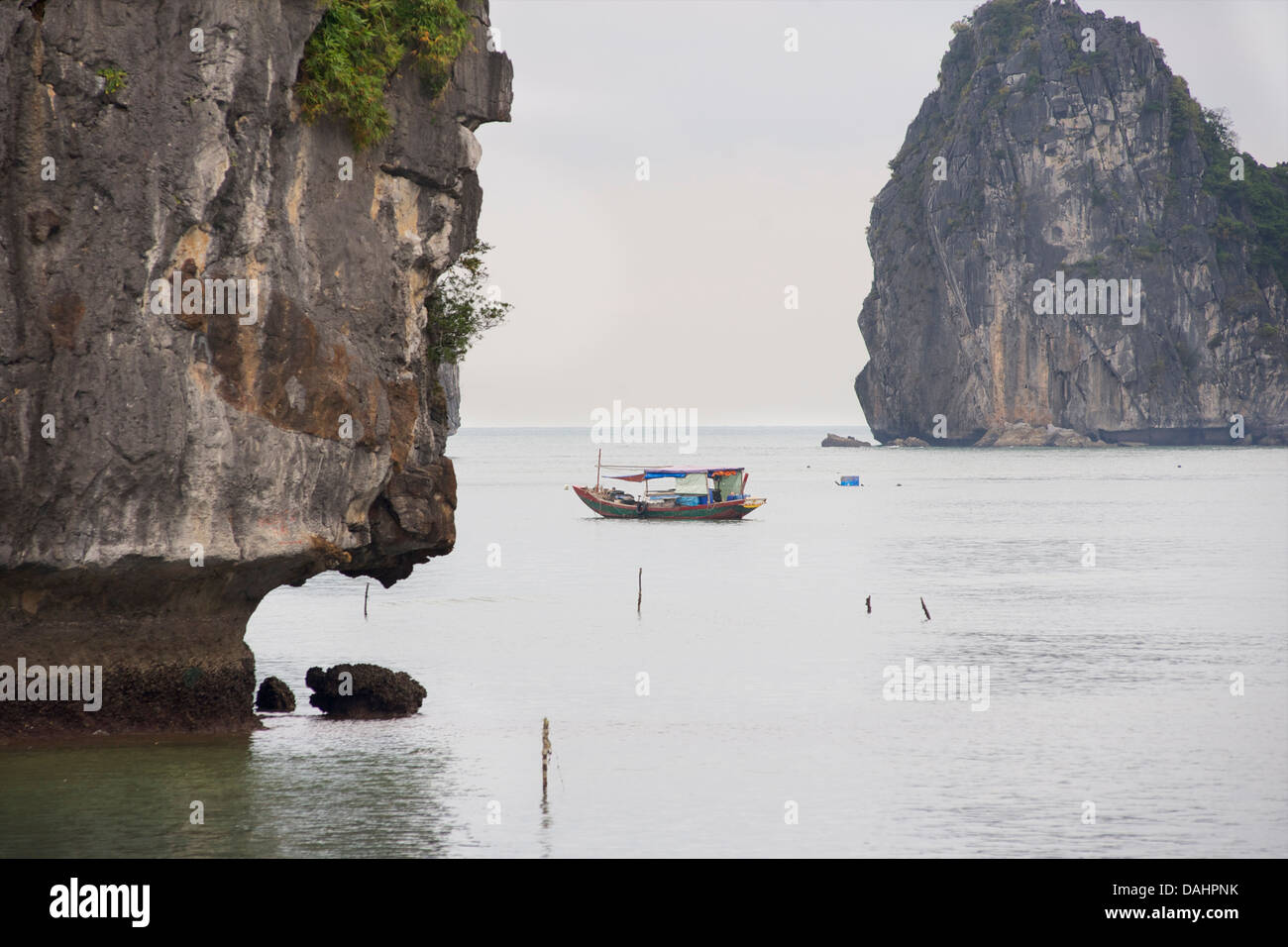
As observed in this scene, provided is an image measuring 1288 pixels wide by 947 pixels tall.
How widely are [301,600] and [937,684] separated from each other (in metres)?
20.4

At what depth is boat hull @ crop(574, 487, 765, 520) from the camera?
3076 inches

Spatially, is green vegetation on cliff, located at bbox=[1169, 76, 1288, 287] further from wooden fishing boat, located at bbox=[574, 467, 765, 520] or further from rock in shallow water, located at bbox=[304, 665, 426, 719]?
rock in shallow water, located at bbox=[304, 665, 426, 719]

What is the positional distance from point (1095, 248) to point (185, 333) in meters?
150

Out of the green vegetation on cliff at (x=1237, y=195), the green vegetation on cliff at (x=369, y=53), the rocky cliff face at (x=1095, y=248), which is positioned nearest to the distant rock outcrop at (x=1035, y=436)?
the rocky cliff face at (x=1095, y=248)

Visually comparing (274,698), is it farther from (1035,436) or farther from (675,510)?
(1035,436)

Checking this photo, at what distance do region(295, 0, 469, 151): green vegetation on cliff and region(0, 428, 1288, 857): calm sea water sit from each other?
940 centimetres

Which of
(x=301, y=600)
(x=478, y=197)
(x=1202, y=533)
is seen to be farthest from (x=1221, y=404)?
(x=478, y=197)

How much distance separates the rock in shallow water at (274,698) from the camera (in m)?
25.0

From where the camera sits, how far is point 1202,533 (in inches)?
2586

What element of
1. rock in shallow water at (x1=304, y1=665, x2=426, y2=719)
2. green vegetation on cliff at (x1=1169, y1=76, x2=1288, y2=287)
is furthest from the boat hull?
green vegetation on cliff at (x1=1169, y1=76, x2=1288, y2=287)

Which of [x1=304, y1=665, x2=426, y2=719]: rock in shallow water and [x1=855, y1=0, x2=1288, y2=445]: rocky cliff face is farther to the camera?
[x1=855, y1=0, x2=1288, y2=445]: rocky cliff face

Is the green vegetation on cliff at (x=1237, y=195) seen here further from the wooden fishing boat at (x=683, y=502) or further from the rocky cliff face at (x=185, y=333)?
the rocky cliff face at (x=185, y=333)

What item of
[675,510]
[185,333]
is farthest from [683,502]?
[185,333]

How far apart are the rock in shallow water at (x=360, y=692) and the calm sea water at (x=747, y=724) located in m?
0.59
